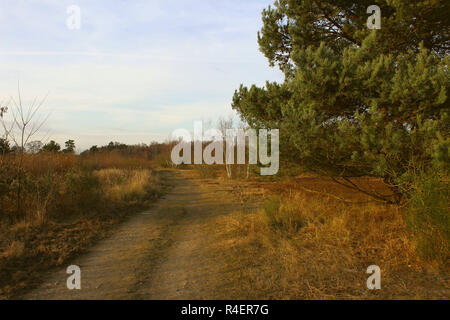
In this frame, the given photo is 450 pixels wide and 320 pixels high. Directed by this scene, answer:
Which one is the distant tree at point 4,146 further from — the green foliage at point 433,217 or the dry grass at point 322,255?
the green foliage at point 433,217

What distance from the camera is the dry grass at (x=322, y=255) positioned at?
3.13 metres

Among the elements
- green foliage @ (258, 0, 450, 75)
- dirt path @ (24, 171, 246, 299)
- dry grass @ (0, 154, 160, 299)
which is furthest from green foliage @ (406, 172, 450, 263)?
dry grass @ (0, 154, 160, 299)

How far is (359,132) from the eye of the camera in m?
4.80

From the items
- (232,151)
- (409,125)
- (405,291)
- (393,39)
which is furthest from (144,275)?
(232,151)

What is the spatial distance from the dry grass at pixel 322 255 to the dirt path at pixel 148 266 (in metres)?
0.37

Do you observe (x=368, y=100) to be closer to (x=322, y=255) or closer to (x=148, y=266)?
(x=322, y=255)

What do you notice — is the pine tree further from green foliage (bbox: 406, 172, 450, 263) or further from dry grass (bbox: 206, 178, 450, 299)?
dry grass (bbox: 206, 178, 450, 299)

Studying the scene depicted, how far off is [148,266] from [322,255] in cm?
273

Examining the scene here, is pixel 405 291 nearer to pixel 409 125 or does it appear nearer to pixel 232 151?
pixel 409 125

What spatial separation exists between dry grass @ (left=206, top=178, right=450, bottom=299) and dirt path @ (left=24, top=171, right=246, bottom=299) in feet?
1.20

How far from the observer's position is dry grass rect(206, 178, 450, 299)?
313 cm

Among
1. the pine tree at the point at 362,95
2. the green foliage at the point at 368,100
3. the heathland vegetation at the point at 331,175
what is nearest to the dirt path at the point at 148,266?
the heathland vegetation at the point at 331,175

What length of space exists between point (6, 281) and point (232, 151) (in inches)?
656

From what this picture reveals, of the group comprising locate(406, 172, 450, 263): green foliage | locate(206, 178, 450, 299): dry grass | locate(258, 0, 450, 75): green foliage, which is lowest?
locate(206, 178, 450, 299): dry grass
